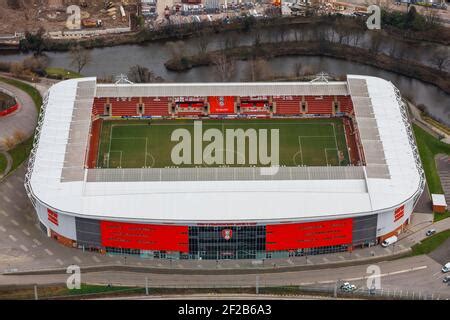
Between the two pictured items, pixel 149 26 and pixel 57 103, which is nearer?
pixel 57 103

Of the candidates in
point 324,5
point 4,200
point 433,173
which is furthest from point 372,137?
point 324,5

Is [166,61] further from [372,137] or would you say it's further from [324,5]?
[372,137]

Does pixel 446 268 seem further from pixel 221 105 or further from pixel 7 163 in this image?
pixel 7 163

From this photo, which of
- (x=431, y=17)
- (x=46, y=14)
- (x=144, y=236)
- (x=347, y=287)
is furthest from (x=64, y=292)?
(x=431, y=17)

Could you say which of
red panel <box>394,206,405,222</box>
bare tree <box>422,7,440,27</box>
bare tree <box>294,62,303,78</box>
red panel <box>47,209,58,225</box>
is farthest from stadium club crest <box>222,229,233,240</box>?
bare tree <box>422,7,440,27</box>

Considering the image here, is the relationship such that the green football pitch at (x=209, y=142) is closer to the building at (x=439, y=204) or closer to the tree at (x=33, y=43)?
the building at (x=439, y=204)

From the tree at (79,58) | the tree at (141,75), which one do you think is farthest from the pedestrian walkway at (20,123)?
the tree at (141,75)
